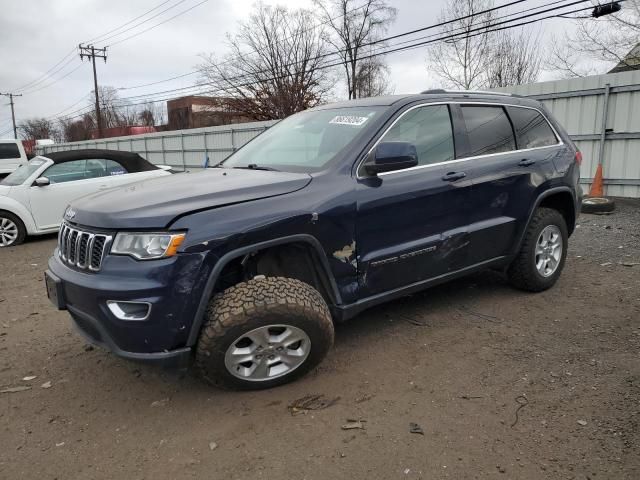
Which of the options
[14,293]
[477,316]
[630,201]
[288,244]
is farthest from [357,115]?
[630,201]

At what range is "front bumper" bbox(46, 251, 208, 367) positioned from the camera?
8.39 ft

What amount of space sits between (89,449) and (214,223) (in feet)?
4.53

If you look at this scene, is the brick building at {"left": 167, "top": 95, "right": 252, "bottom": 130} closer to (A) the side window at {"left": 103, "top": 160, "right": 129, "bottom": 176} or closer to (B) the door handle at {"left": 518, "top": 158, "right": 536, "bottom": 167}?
(A) the side window at {"left": 103, "top": 160, "right": 129, "bottom": 176}

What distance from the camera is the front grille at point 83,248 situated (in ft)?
8.95

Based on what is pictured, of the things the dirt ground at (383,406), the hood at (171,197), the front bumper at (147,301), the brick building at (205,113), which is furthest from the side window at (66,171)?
the brick building at (205,113)

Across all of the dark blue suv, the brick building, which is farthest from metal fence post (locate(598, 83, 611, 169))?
the brick building

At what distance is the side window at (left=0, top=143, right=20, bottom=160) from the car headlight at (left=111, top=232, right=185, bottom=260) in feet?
49.5

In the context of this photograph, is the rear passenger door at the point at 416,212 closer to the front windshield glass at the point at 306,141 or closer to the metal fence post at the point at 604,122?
the front windshield glass at the point at 306,141

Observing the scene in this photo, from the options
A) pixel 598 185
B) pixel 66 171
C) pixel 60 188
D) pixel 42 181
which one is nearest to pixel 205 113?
pixel 66 171

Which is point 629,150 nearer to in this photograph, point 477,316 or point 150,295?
point 477,316

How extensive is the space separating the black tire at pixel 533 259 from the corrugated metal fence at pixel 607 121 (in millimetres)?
5786

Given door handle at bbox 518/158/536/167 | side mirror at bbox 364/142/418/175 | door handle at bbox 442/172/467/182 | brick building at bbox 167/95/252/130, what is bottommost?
door handle at bbox 442/172/467/182

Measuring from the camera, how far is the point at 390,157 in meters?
3.16

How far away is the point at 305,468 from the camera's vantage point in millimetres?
2387
